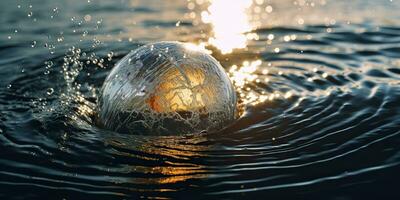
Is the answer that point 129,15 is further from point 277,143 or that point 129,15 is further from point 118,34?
point 277,143

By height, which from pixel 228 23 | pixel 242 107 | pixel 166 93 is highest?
pixel 228 23

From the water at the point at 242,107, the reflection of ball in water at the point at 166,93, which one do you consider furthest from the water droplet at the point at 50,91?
the reflection of ball in water at the point at 166,93

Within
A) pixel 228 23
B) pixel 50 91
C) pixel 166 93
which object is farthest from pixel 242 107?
pixel 228 23

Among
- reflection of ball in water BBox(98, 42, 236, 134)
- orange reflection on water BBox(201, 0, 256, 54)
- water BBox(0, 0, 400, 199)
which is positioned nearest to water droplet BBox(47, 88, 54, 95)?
water BBox(0, 0, 400, 199)

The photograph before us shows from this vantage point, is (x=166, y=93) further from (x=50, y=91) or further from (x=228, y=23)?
(x=228, y=23)

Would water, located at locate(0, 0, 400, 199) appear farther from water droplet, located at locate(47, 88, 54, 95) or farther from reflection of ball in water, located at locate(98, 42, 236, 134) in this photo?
reflection of ball in water, located at locate(98, 42, 236, 134)

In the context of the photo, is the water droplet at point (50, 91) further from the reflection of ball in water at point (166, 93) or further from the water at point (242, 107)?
the reflection of ball in water at point (166, 93)
